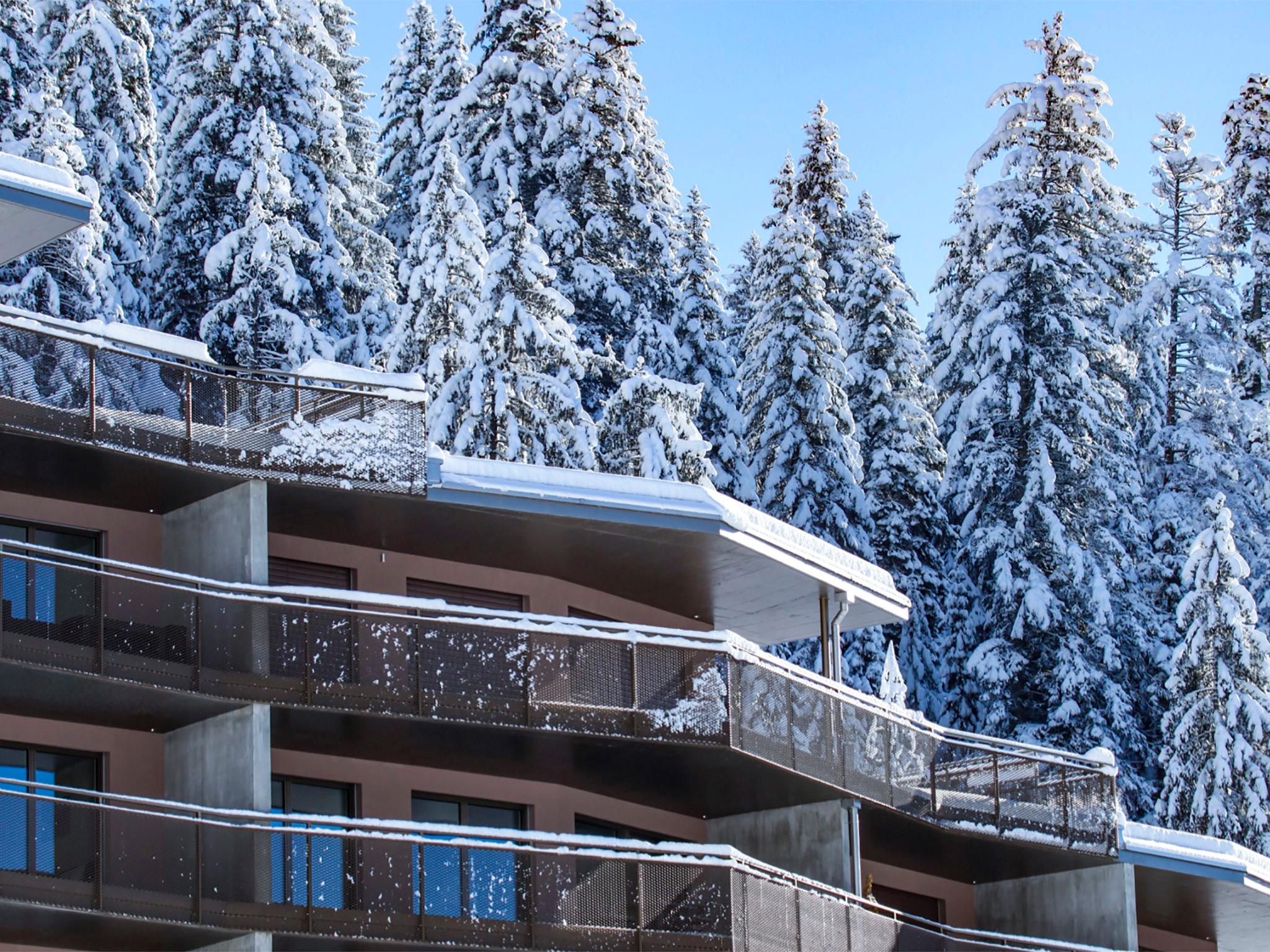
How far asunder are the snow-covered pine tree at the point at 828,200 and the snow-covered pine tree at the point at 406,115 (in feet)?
34.2

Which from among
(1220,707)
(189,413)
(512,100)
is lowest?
(1220,707)

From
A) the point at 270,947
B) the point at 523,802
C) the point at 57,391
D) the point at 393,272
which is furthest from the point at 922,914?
the point at 393,272

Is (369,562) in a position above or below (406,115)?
below

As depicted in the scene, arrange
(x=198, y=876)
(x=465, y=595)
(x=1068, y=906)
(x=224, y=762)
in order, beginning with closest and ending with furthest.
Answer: (x=198, y=876)
(x=224, y=762)
(x=465, y=595)
(x=1068, y=906)

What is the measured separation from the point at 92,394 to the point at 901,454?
1325 inches

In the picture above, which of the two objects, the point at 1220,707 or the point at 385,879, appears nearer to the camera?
the point at 385,879

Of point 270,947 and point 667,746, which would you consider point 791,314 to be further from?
point 270,947

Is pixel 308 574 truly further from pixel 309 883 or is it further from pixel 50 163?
pixel 50 163

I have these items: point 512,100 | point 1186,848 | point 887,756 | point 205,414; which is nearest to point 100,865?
point 205,414

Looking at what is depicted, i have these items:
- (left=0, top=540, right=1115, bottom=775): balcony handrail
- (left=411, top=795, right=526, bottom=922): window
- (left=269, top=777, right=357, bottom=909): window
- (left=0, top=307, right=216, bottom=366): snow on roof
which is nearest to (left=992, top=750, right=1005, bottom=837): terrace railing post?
(left=0, top=540, right=1115, bottom=775): balcony handrail

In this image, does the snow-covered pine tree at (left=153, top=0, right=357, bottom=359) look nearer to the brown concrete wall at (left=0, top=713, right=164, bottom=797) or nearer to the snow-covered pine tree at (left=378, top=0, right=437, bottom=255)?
the snow-covered pine tree at (left=378, top=0, right=437, bottom=255)

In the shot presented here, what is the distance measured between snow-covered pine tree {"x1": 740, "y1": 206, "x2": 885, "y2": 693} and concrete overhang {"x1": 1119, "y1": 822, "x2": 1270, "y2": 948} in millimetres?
16548

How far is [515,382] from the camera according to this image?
44.4 metres

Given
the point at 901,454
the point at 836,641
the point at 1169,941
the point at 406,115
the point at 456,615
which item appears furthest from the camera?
the point at 406,115
